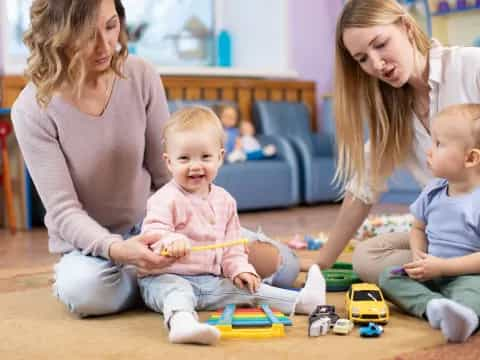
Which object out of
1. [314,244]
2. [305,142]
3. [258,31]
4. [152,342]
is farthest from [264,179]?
[152,342]

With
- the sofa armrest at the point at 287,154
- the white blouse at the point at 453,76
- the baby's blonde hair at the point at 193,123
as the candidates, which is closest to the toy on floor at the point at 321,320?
the baby's blonde hair at the point at 193,123

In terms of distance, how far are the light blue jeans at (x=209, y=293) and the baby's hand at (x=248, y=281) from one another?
5 cm

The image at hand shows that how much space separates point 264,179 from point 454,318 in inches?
108

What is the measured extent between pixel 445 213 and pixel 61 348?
78cm

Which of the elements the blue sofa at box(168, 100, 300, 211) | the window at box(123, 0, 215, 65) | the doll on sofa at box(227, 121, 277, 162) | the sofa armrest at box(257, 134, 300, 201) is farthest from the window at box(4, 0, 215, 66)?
the sofa armrest at box(257, 134, 300, 201)

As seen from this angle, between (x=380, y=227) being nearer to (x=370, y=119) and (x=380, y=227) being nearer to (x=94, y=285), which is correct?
(x=370, y=119)

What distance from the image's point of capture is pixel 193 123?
1432 mm

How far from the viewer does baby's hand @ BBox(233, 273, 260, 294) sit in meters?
1.40

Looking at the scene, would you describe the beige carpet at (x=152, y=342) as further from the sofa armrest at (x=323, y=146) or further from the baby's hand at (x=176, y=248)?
the sofa armrest at (x=323, y=146)

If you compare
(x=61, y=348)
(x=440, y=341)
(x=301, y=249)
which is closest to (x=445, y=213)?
(x=440, y=341)

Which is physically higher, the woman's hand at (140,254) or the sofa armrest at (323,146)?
the woman's hand at (140,254)

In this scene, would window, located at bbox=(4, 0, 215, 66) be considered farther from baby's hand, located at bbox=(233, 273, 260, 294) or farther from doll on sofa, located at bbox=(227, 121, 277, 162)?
baby's hand, located at bbox=(233, 273, 260, 294)

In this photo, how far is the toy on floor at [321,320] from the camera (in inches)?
50.4

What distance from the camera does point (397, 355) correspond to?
116 centimetres
